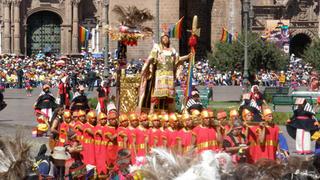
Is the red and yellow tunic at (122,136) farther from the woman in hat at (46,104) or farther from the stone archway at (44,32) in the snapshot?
the stone archway at (44,32)

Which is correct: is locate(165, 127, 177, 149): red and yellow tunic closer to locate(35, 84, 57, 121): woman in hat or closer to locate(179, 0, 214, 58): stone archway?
locate(35, 84, 57, 121): woman in hat

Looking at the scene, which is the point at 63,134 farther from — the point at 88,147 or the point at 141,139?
the point at 141,139

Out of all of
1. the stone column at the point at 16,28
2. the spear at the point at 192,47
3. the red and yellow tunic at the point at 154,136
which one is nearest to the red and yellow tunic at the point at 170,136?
the red and yellow tunic at the point at 154,136

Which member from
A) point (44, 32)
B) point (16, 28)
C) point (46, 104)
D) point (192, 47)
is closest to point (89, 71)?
point (16, 28)

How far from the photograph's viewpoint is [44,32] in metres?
62.2

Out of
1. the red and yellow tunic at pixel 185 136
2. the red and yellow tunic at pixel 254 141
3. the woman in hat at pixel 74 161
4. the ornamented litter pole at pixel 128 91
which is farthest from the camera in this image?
the ornamented litter pole at pixel 128 91

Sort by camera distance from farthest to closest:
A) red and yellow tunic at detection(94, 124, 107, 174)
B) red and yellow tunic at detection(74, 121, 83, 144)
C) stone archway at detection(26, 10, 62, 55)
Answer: stone archway at detection(26, 10, 62, 55) → red and yellow tunic at detection(74, 121, 83, 144) → red and yellow tunic at detection(94, 124, 107, 174)

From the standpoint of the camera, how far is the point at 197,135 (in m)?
12.9

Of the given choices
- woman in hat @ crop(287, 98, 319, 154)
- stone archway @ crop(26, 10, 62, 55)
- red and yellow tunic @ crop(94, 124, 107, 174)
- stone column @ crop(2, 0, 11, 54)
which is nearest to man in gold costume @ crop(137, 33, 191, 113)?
woman in hat @ crop(287, 98, 319, 154)

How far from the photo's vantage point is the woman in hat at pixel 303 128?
734 inches

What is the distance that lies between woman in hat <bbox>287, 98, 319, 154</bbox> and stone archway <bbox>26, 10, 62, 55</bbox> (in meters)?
44.2

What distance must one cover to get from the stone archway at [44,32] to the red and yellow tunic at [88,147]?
4869 centimetres

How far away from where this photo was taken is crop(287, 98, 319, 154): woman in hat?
1866 cm

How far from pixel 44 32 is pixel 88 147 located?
1955 inches
